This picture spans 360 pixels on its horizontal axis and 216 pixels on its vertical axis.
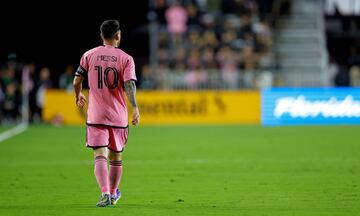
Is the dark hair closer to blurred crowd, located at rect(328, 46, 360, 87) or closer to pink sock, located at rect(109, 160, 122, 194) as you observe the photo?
pink sock, located at rect(109, 160, 122, 194)

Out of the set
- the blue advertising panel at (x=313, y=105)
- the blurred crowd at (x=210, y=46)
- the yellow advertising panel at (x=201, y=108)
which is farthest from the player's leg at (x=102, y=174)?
the blurred crowd at (x=210, y=46)

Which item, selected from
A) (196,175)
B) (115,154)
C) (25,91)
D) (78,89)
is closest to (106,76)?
(78,89)

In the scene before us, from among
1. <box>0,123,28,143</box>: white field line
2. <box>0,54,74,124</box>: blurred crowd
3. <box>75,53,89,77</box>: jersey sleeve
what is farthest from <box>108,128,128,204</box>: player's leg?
<box>0,54,74,124</box>: blurred crowd

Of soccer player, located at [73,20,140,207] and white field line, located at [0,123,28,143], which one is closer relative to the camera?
soccer player, located at [73,20,140,207]

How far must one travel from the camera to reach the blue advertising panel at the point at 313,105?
3075 cm

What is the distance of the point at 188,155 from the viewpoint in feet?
61.4

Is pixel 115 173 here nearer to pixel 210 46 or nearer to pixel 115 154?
pixel 115 154

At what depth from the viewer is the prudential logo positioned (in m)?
30.9

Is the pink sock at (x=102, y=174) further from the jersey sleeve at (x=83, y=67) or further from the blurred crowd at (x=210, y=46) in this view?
the blurred crowd at (x=210, y=46)

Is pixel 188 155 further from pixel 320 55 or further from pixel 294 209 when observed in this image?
pixel 320 55

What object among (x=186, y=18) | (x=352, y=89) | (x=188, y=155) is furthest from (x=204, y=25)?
(x=188, y=155)

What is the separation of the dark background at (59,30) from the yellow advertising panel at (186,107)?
215 inches

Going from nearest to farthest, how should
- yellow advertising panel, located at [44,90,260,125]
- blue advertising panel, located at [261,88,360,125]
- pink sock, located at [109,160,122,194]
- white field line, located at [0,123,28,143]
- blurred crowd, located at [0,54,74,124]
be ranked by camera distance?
pink sock, located at [109,160,122,194] < white field line, located at [0,123,28,143] < blue advertising panel, located at [261,88,360,125] < yellow advertising panel, located at [44,90,260,125] < blurred crowd, located at [0,54,74,124]

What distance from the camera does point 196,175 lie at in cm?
1449
